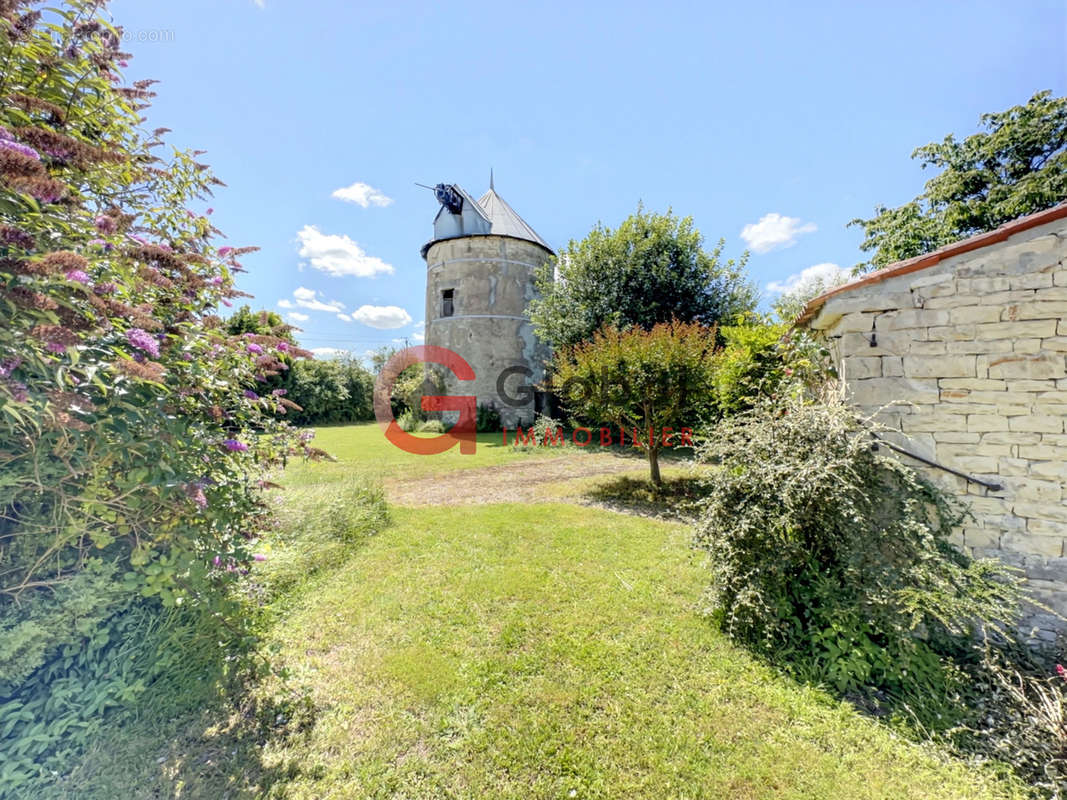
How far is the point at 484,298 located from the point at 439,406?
529cm

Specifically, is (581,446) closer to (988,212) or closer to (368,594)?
(368,594)

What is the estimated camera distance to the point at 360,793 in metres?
1.88

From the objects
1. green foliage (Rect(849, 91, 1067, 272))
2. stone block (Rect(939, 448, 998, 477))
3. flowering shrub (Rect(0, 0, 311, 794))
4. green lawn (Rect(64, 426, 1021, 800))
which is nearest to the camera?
flowering shrub (Rect(0, 0, 311, 794))

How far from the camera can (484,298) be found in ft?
54.5

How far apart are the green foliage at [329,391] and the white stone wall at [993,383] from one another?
Result: 2256 centimetres

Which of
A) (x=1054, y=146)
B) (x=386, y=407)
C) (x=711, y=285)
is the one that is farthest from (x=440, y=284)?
(x=1054, y=146)

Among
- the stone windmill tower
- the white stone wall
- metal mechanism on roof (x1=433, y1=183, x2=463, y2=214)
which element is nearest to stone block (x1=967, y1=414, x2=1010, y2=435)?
the white stone wall

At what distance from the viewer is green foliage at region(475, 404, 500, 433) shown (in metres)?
16.7

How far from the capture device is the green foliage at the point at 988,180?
29.3 feet

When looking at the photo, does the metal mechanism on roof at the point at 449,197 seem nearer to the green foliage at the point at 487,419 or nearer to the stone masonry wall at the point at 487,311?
the stone masonry wall at the point at 487,311

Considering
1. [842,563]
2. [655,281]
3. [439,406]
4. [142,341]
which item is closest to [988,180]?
[655,281]

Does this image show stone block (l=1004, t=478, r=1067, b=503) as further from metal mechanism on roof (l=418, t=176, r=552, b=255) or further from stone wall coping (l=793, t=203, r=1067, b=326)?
metal mechanism on roof (l=418, t=176, r=552, b=255)

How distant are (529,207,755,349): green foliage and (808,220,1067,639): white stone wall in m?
8.88

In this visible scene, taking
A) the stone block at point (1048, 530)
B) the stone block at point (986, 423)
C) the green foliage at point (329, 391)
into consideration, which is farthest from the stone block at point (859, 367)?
the green foliage at point (329, 391)
